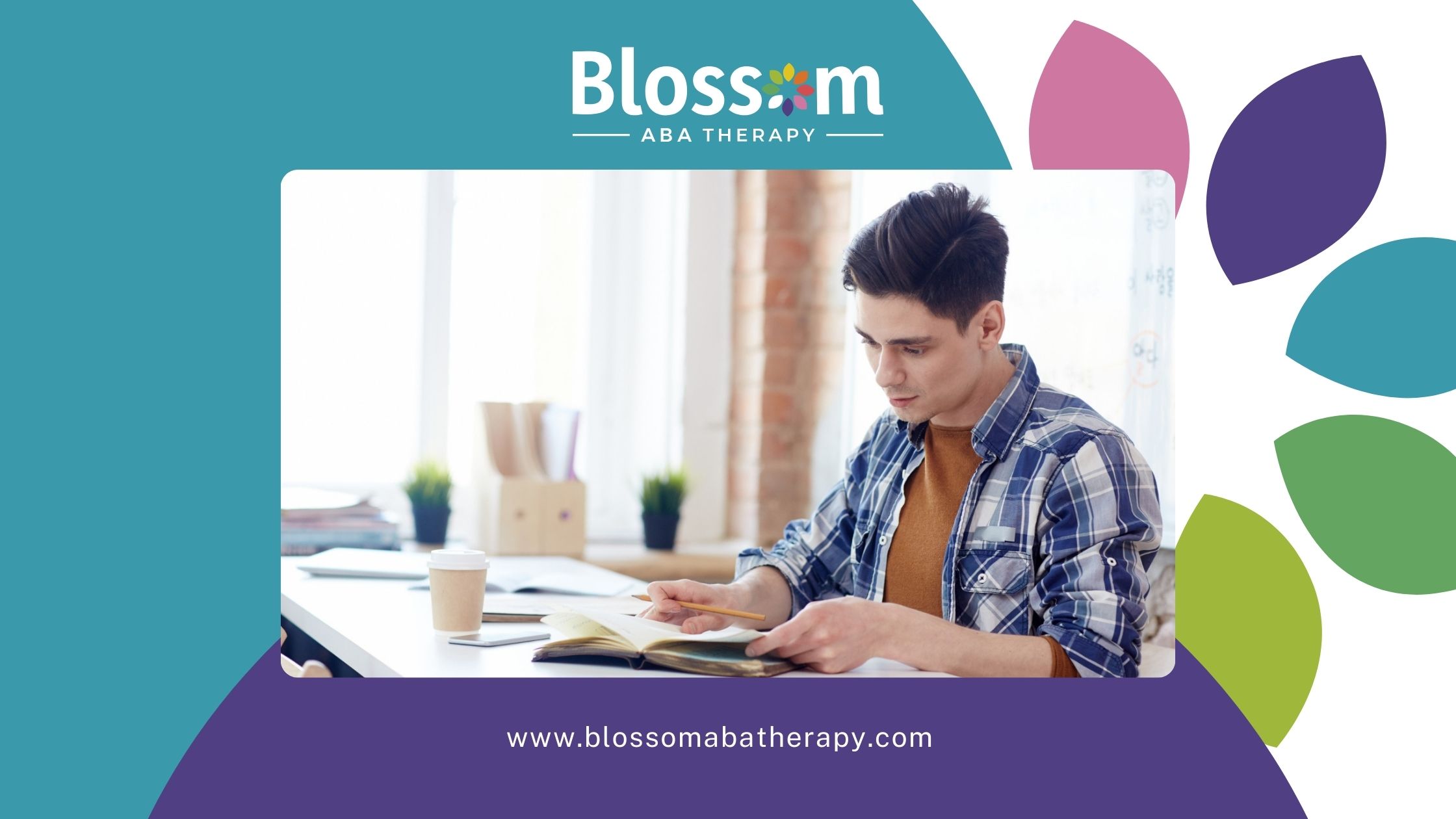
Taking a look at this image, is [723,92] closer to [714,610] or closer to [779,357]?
[714,610]

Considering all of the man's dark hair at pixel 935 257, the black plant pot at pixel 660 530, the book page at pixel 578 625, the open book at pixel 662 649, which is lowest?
the black plant pot at pixel 660 530

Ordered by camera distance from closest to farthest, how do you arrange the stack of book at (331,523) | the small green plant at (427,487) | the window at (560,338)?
the stack of book at (331,523), the window at (560,338), the small green plant at (427,487)

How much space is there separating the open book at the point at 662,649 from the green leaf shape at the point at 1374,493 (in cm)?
58

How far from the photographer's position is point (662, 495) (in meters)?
2.51

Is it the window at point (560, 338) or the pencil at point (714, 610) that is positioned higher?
the window at point (560, 338)

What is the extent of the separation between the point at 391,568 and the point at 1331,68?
4.72 ft

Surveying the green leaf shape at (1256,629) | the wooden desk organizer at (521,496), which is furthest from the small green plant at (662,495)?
the green leaf shape at (1256,629)

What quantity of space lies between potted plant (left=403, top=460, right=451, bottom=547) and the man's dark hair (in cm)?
110

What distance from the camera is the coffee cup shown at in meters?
1.34

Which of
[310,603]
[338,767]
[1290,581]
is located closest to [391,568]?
[310,603]

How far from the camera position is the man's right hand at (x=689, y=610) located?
54.8 inches

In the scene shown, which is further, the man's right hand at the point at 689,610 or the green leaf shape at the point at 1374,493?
the man's right hand at the point at 689,610

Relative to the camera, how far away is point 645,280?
2.71 m

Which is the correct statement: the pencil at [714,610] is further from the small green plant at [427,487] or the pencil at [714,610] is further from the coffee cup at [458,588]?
the small green plant at [427,487]
